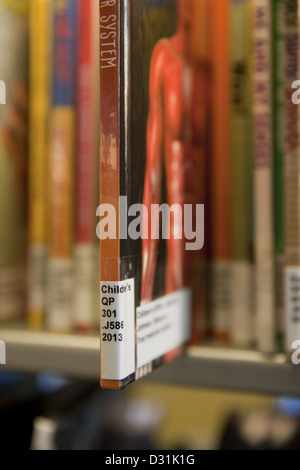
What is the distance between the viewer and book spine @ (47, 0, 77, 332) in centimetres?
58

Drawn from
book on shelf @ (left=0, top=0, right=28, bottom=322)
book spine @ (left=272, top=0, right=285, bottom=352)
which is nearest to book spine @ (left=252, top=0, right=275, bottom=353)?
book spine @ (left=272, top=0, right=285, bottom=352)

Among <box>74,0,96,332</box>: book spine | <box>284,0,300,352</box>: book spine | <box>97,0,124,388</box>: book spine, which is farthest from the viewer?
<box>74,0,96,332</box>: book spine

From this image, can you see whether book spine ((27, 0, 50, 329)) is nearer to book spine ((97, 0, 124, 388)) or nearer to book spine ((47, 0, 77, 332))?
book spine ((47, 0, 77, 332))

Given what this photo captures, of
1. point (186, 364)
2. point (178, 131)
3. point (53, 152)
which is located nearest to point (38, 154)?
point (53, 152)

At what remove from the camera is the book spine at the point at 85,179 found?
58cm

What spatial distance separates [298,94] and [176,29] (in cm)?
13

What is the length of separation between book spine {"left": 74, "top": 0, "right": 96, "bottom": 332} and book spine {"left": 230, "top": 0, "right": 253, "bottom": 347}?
160 mm

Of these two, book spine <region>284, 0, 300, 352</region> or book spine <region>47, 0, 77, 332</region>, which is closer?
book spine <region>284, 0, 300, 352</region>

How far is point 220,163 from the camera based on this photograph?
1.85 feet

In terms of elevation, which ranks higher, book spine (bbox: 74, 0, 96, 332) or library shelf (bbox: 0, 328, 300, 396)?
book spine (bbox: 74, 0, 96, 332)

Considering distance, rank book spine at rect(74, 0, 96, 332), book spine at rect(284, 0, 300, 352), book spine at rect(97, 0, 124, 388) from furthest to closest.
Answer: book spine at rect(74, 0, 96, 332) < book spine at rect(284, 0, 300, 352) < book spine at rect(97, 0, 124, 388)

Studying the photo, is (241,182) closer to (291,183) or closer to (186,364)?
(291,183)

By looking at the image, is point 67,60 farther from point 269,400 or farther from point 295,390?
point 269,400
